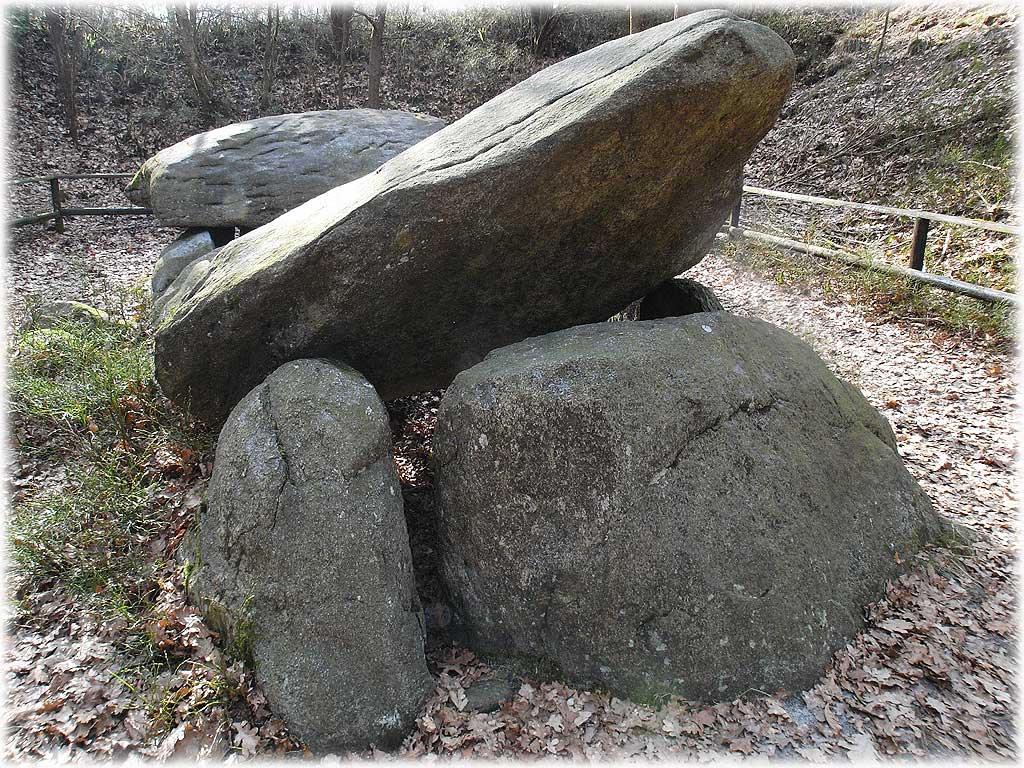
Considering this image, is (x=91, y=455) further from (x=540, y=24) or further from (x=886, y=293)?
(x=540, y=24)

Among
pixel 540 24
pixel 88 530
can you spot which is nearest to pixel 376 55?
pixel 540 24

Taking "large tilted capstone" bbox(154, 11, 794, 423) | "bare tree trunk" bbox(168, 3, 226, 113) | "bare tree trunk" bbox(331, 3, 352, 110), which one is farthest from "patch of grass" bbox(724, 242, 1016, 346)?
"bare tree trunk" bbox(168, 3, 226, 113)

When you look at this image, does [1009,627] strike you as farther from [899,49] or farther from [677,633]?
[899,49]

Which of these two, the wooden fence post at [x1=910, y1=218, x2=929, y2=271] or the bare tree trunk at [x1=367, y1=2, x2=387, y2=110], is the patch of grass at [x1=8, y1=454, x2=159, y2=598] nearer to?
the wooden fence post at [x1=910, y1=218, x2=929, y2=271]

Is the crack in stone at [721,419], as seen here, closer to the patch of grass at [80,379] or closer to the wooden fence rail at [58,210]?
the patch of grass at [80,379]

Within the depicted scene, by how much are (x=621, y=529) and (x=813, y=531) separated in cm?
104

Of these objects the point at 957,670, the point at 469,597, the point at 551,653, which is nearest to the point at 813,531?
the point at 957,670

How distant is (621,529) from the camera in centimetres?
327

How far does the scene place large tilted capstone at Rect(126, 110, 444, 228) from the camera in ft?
26.2

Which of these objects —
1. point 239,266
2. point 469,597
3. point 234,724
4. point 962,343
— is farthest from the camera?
point 962,343

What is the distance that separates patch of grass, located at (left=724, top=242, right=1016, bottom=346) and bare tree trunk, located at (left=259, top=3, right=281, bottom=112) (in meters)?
11.1

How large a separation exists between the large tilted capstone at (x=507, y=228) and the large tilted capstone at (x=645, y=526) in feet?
2.01

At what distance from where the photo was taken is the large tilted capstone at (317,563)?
299cm

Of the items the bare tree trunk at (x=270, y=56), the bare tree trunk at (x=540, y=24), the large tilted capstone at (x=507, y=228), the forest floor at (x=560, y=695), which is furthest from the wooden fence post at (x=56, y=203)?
the bare tree trunk at (x=540, y=24)
